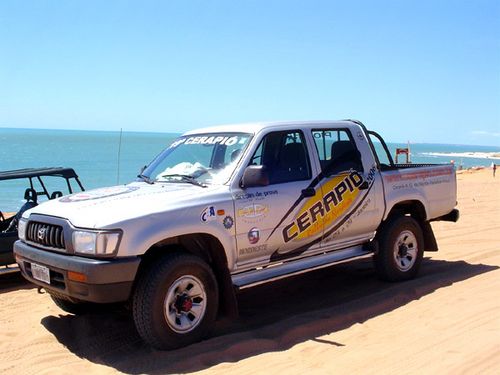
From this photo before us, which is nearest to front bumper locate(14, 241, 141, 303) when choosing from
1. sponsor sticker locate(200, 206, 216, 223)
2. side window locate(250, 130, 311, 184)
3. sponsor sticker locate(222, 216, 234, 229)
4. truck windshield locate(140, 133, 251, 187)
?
sponsor sticker locate(200, 206, 216, 223)

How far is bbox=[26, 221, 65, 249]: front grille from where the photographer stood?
15.6ft

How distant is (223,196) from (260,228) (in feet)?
1.71

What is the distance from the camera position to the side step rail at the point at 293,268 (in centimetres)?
527

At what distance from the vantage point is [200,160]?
5.82 m

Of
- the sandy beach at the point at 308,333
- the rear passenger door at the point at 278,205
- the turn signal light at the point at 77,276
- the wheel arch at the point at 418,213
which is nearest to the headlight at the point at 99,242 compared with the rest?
the turn signal light at the point at 77,276

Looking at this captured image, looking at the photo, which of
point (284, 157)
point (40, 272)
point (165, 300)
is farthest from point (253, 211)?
point (40, 272)

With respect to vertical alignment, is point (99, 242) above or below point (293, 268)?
above

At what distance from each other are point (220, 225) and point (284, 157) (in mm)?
1246

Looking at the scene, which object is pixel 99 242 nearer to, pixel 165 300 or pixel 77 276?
pixel 77 276

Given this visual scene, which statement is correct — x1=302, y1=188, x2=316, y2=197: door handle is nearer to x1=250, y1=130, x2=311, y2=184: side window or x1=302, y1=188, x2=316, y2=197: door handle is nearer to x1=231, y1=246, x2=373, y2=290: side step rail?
x1=250, y1=130, x2=311, y2=184: side window

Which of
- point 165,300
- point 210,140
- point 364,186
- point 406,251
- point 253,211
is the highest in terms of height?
point 210,140

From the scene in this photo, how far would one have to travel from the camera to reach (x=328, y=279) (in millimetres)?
7297

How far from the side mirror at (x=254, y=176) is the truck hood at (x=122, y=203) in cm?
22

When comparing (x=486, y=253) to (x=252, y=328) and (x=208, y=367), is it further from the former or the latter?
(x=208, y=367)
